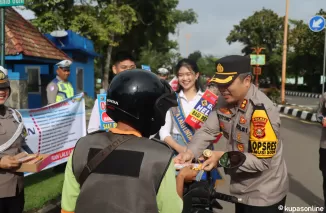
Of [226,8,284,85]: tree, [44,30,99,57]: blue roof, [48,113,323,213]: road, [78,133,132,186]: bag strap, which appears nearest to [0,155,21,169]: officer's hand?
[78,133,132,186]: bag strap

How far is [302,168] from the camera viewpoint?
6355 mm

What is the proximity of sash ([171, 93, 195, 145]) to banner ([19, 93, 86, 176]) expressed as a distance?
5.65 ft

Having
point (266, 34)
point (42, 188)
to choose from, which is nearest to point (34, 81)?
point (42, 188)

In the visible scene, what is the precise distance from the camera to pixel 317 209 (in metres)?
4.41

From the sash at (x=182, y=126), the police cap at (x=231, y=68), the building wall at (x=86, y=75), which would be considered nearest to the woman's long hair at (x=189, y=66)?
the sash at (x=182, y=126)

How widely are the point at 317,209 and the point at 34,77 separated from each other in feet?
31.5

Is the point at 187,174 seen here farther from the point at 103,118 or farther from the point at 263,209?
the point at 103,118

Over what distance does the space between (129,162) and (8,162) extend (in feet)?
5.16

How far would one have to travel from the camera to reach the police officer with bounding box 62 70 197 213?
1315 mm

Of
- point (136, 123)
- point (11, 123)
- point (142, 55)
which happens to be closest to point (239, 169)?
point (136, 123)

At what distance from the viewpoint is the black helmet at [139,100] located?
1421 mm

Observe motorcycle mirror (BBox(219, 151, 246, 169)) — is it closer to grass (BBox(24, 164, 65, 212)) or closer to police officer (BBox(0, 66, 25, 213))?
police officer (BBox(0, 66, 25, 213))

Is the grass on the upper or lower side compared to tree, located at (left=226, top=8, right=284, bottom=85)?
lower

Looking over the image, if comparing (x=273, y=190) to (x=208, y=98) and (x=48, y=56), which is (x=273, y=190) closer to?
(x=208, y=98)
